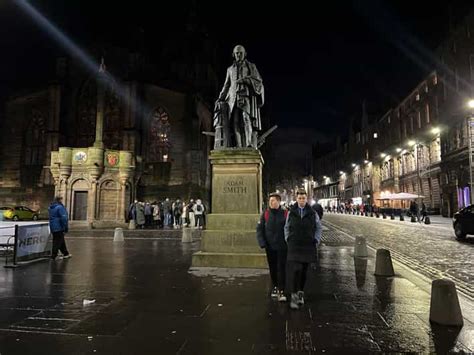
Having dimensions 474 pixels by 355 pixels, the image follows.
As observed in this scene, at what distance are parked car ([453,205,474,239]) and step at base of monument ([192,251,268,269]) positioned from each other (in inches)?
489

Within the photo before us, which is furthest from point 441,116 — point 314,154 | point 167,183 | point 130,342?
point 314,154

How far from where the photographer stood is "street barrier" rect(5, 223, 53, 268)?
950 cm

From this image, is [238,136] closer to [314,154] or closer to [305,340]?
[305,340]

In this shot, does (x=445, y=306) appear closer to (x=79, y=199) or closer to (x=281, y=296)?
(x=281, y=296)

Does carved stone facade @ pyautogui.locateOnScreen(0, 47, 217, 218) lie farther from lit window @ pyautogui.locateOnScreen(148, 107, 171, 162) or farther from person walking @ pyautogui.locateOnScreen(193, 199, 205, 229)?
person walking @ pyautogui.locateOnScreen(193, 199, 205, 229)

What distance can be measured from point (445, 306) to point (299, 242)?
2.00 meters

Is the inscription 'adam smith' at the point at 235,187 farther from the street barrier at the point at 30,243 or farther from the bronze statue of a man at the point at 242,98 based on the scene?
the street barrier at the point at 30,243

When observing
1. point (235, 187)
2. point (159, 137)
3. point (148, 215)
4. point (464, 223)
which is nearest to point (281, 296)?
point (235, 187)

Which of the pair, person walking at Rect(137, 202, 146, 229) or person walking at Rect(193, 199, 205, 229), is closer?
person walking at Rect(193, 199, 205, 229)

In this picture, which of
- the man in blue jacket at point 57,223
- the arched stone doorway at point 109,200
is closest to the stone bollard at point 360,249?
the man in blue jacket at point 57,223

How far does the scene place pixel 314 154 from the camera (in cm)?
12694

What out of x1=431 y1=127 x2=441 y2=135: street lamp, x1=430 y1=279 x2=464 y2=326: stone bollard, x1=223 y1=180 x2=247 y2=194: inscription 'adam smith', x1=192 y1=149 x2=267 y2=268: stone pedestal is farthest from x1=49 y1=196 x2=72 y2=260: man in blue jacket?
x1=431 y1=127 x2=441 y2=135: street lamp

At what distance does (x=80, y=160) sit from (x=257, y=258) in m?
23.3

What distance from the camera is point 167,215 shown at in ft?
91.0
